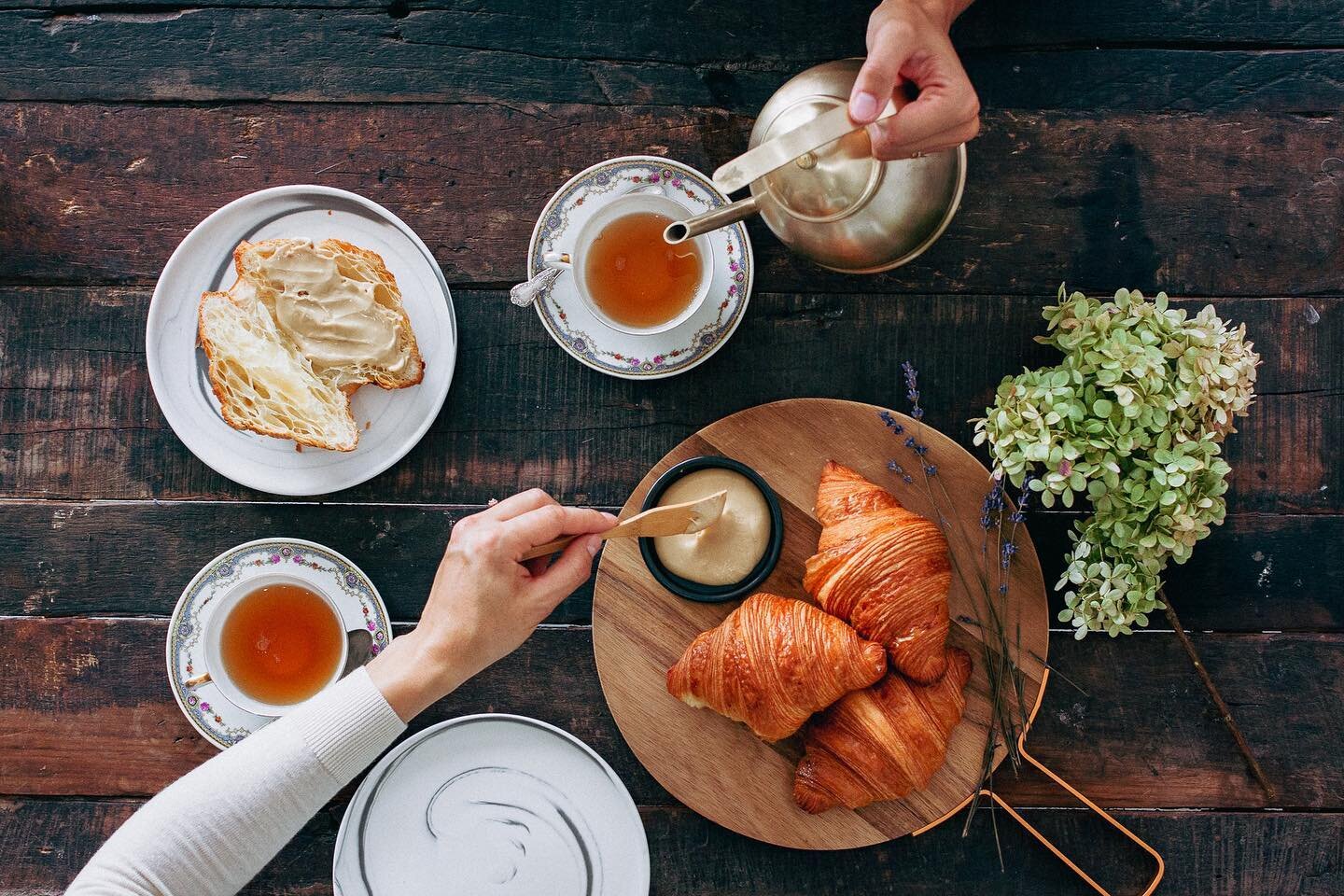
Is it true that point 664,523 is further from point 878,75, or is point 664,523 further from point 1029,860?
point 1029,860

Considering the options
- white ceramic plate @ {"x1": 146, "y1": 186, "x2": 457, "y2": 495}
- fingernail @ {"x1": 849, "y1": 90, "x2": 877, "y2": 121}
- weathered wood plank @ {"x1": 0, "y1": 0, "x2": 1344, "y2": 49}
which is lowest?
white ceramic plate @ {"x1": 146, "y1": 186, "x2": 457, "y2": 495}

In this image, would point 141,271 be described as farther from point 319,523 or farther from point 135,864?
point 135,864

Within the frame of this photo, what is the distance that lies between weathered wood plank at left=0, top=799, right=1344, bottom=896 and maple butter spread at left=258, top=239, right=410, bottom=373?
35.8 inches

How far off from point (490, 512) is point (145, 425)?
722mm

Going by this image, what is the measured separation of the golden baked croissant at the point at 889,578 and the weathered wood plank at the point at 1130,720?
1.09 ft

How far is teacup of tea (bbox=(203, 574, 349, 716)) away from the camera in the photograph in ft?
4.87

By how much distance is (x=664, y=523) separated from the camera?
1.34 m

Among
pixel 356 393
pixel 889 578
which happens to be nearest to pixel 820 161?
pixel 889 578

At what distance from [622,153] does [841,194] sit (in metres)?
0.50

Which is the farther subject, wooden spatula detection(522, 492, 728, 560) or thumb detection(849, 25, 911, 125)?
wooden spatula detection(522, 492, 728, 560)

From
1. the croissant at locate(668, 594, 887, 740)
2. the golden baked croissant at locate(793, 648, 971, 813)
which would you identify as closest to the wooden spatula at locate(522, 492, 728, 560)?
the croissant at locate(668, 594, 887, 740)

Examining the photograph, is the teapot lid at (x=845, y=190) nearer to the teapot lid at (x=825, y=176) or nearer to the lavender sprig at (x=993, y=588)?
the teapot lid at (x=825, y=176)

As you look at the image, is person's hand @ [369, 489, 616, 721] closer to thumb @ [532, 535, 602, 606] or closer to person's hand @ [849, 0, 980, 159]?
thumb @ [532, 535, 602, 606]

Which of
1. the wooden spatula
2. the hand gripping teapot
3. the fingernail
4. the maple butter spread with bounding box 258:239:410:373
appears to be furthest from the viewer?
the maple butter spread with bounding box 258:239:410:373
